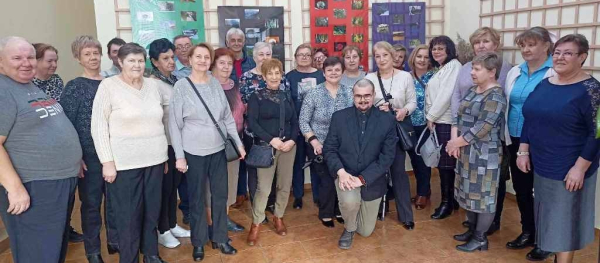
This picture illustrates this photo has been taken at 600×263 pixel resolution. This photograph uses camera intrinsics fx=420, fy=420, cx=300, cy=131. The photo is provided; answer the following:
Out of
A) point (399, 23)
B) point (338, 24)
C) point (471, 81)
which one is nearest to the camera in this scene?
point (471, 81)

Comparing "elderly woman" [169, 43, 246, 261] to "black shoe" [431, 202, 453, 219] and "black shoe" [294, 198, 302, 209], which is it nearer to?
"black shoe" [294, 198, 302, 209]

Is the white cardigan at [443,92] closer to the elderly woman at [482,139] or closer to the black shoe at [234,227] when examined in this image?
the elderly woman at [482,139]

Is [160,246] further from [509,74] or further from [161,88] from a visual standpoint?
[509,74]

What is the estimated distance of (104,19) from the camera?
3.75 metres

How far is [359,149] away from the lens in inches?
119

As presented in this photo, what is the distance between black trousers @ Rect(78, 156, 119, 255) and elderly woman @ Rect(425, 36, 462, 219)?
2462 mm

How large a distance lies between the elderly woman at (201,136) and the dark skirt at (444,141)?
160cm

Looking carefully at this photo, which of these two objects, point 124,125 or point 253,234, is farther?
point 253,234

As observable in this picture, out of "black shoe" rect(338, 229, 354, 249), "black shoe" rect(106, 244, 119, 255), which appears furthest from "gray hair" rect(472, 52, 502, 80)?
"black shoe" rect(106, 244, 119, 255)

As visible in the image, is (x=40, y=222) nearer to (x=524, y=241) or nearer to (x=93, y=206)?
(x=93, y=206)

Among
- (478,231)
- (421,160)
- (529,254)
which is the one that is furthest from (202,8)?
(529,254)

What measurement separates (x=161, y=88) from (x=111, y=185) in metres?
0.73

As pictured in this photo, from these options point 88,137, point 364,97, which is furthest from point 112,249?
point 364,97

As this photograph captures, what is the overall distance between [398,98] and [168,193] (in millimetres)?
1890
